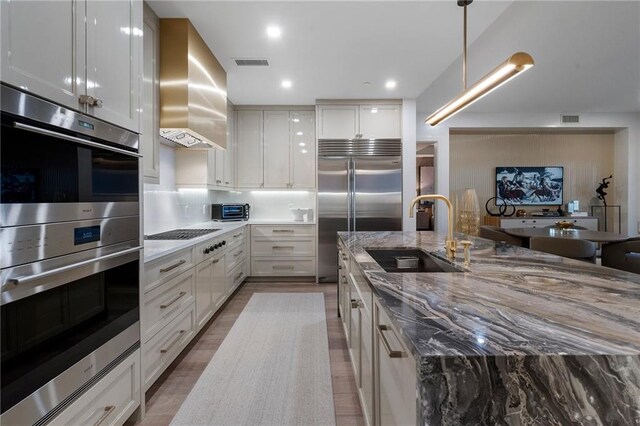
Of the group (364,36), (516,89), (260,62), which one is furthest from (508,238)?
(260,62)

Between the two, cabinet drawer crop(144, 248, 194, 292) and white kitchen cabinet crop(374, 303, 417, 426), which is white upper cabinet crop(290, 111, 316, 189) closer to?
cabinet drawer crop(144, 248, 194, 292)

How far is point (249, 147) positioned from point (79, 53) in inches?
142

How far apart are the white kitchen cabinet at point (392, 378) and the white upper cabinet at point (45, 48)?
145 centimetres

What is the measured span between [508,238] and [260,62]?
3.81 m

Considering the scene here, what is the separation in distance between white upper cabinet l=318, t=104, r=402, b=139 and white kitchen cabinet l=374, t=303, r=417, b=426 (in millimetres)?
3793

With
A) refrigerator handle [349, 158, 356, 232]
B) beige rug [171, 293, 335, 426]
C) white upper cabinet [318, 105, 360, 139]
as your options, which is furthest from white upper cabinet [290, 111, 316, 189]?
beige rug [171, 293, 335, 426]

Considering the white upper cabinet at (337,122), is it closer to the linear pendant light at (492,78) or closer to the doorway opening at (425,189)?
the linear pendant light at (492,78)

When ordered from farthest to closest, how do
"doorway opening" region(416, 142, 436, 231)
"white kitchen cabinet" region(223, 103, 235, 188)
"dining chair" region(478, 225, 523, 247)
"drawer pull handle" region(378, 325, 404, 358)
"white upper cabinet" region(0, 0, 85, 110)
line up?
"doorway opening" region(416, 142, 436, 231)
"white kitchen cabinet" region(223, 103, 235, 188)
"dining chair" region(478, 225, 523, 247)
"white upper cabinet" region(0, 0, 85, 110)
"drawer pull handle" region(378, 325, 404, 358)

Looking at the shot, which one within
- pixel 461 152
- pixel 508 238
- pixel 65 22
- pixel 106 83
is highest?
pixel 461 152

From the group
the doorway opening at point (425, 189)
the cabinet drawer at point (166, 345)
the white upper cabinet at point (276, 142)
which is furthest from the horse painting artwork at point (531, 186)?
the cabinet drawer at point (166, 345)

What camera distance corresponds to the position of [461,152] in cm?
757

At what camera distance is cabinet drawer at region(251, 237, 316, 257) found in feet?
15.2

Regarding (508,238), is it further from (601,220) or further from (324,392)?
(601,220)

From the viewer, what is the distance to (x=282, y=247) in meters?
4.68
